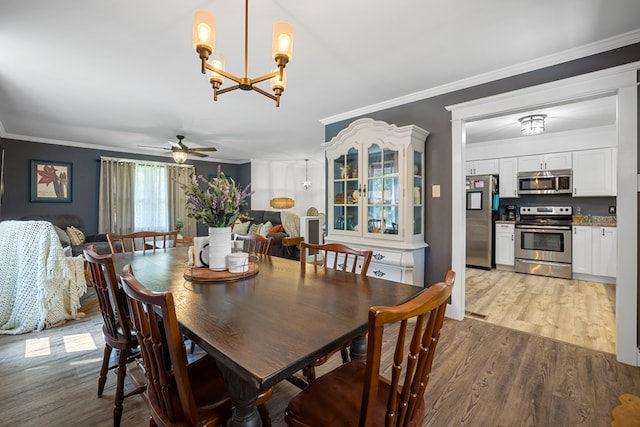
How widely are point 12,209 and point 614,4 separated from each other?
787cm

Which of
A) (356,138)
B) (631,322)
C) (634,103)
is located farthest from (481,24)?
(631,322)

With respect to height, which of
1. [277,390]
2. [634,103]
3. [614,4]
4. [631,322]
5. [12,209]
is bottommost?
[277,390]

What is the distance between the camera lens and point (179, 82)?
2912mm

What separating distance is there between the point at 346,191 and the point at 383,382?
250 centimetres

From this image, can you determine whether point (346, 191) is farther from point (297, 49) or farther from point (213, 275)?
point (213, 275)

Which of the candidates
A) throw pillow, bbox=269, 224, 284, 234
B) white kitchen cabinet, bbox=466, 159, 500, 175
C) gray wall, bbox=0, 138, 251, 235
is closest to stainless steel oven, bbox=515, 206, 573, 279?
white kitchen cabinet, bbox=466, 159, 500, 175

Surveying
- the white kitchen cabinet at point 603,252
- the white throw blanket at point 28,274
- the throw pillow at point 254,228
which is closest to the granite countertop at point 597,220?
the white kitchen cabinet at point 603,252

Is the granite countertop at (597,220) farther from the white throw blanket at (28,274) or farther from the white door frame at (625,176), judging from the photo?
the white throw blanket at (28,274)

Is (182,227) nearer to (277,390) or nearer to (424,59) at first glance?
(277,390)

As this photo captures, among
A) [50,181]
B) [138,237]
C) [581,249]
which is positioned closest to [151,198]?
[50,181]

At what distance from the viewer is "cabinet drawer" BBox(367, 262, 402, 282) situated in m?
2.93

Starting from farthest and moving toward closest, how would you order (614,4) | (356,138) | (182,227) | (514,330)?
(182,227), (356,138), (514,330), (614,4)

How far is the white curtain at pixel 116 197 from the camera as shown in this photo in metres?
5.85

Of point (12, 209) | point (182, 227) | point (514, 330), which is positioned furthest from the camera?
point (182, 227)
